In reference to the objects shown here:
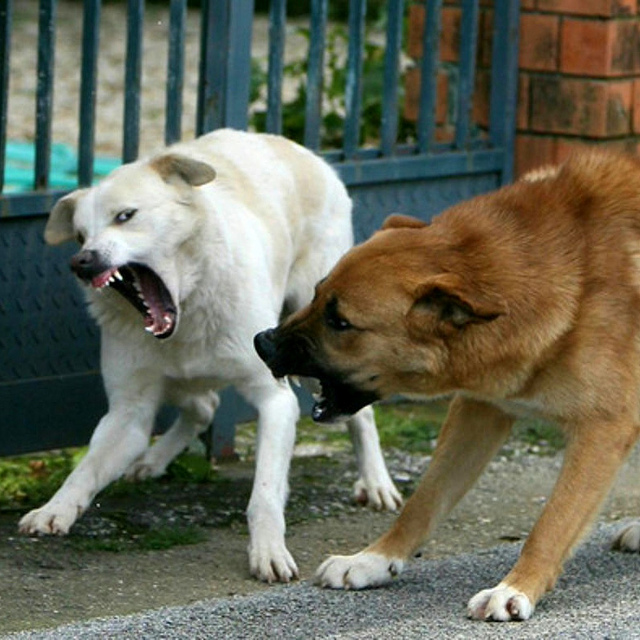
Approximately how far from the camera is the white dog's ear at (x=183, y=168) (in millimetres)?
5223

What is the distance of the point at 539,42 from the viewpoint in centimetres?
727

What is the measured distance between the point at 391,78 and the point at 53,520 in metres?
2.67

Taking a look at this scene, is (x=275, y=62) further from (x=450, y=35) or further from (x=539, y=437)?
(x=539, y=437)

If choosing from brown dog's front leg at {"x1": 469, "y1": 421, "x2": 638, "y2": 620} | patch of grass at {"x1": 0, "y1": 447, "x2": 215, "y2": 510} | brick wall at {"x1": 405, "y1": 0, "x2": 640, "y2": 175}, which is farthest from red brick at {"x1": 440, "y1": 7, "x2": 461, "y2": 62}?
brown dog's front leg at {"x1": 469, "y1": 421, "x2": 638, "y2": 620}

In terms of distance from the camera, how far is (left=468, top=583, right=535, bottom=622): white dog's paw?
4.37 m

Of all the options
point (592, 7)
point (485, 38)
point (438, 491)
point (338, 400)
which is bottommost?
point (438, 491)

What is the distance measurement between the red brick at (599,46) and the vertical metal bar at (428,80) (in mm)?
545

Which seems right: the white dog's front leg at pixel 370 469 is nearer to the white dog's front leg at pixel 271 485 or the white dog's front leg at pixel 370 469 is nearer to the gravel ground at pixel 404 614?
the white dog's front leg at pixel 271 485

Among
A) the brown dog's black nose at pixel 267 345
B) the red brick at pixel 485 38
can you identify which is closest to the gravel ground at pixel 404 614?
the brown dog's black nose at pixel 267 345

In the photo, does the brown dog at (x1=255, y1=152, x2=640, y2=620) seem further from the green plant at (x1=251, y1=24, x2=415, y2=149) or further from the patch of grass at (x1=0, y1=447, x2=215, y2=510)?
the green plant at (x1=251, y1=24, x2=415, y2=149)

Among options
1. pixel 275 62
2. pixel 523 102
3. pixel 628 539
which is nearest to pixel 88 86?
pixel 275 62

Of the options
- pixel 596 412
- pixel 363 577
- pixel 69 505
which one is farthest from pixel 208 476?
pixel 596 412

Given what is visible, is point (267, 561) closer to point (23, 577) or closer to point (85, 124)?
point (23, 577)

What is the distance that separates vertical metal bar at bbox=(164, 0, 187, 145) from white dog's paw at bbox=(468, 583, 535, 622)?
101 inches
